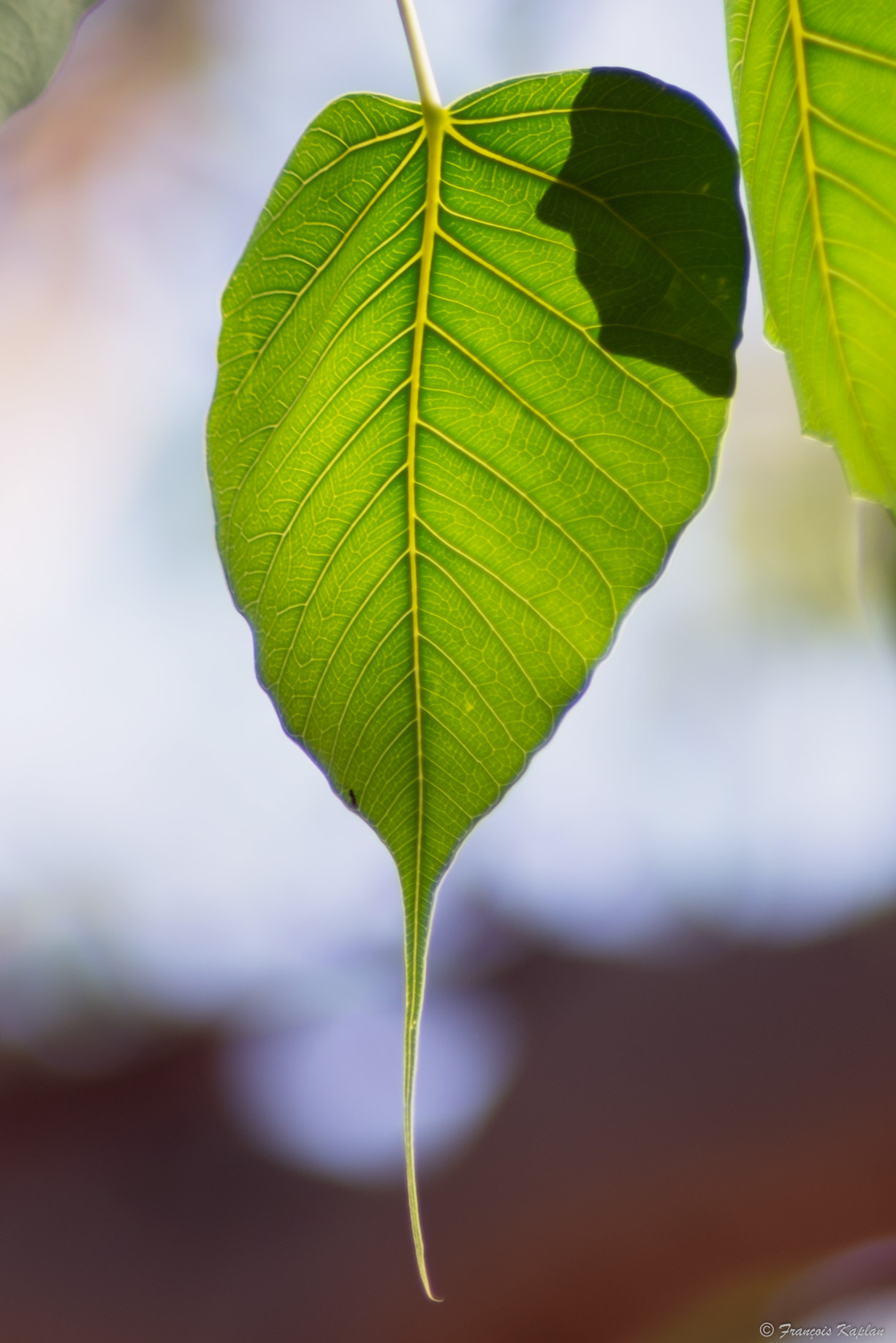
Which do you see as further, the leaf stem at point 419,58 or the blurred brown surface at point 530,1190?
the blurred brown surface at point 530,1190

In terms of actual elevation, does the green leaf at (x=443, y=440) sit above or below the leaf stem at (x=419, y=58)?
below

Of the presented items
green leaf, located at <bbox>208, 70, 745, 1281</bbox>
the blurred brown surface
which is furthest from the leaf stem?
the blurred brown surface

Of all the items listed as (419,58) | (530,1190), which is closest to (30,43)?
(419,58)

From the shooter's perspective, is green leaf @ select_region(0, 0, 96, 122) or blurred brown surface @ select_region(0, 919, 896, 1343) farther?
blurred brown surface @ select_region(0, 919, 896, 1343)

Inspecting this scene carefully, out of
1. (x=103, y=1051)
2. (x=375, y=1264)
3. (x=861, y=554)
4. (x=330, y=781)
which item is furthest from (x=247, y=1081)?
(x=330, y=781)

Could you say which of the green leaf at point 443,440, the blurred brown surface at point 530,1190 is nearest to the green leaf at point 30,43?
the green leaf at point 443,440

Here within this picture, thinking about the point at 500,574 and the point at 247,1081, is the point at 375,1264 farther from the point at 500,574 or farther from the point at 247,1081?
the point at 500,574

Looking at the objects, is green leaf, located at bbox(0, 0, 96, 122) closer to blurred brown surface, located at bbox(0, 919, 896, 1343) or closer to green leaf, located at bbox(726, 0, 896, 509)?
green leaf, located at bbox(726, 0, 896, 509)

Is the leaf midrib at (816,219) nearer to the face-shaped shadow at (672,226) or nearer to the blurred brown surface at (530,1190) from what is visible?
the face-shaped shadow at (672,226)
